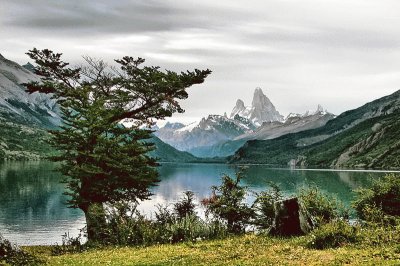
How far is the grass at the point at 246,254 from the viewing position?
59.7 ft

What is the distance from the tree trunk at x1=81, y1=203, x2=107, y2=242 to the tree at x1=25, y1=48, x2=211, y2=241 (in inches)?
2.7

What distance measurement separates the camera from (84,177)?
3631cm

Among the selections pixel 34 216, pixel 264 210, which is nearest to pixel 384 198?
pixel 264 210

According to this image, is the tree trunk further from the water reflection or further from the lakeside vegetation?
the water reflection

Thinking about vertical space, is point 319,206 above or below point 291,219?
above

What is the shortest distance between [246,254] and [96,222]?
15.2 meters

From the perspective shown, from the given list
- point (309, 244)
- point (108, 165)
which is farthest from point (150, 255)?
point (108, 165)

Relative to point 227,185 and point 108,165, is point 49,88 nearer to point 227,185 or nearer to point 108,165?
point 108,165

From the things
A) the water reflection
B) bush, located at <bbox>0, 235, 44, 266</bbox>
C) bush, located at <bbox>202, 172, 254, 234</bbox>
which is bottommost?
the water reflection

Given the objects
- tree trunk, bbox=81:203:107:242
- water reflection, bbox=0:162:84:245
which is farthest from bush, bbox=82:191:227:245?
water reflection, bbox=0:162:84:245

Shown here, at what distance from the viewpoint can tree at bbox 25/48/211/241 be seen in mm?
36000

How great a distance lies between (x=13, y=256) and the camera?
18.7 metres

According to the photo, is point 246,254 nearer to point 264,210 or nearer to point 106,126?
point 264,210

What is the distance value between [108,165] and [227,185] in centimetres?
954
